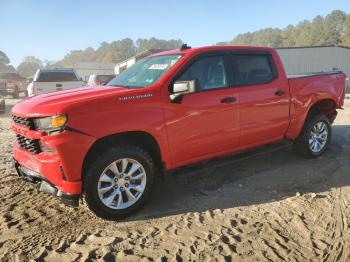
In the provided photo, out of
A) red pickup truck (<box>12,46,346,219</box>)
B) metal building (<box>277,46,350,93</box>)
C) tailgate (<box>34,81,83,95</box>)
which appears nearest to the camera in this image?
red pickup truck (<box>12,46,346,219</box>)

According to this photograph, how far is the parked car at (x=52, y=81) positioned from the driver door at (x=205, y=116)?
8.33 m

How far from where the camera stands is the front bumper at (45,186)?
11.4ft

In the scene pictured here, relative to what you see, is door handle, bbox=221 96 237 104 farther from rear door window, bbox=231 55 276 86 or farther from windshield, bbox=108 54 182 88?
windshield, bbox=108 54 182 88

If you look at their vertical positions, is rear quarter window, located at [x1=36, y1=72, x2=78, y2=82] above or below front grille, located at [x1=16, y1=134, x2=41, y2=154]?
above

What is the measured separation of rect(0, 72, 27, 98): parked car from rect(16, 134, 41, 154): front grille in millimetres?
20976

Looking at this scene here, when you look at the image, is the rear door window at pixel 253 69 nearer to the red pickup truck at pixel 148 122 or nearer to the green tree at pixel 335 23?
the red pickup truck at pixel 148 122

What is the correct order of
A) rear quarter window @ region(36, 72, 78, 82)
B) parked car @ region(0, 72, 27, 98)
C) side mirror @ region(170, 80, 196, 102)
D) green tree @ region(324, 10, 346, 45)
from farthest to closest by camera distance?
green tree @ region(324, 10, 346, 45) < parked car @ region(0, 72, 27, 98) < rear quarter window @ region(36, 72, 78, 82) < side mirror @ region(170, 80, 196, 102)

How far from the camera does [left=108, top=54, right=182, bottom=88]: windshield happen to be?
13.6ft

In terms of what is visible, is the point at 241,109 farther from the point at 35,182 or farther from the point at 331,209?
the point at 35,182

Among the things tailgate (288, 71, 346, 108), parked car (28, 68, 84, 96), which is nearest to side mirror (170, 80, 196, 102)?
tailgate (288, 71, 346, 108)

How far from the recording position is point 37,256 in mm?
3070

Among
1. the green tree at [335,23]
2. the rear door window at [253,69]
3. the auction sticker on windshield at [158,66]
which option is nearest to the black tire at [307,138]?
the rear door window at [253,69]

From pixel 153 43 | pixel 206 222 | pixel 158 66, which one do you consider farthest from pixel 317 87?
pixel 153 43

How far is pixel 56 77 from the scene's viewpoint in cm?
1230
